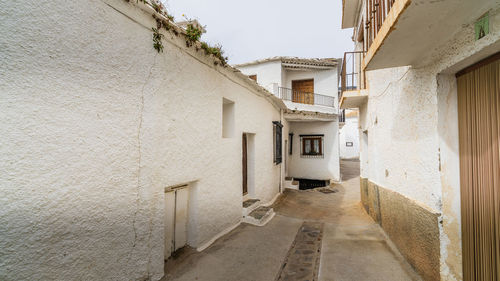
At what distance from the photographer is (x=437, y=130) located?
8.38ft

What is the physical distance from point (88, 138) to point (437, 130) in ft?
13.3

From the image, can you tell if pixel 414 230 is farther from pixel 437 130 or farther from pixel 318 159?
pixel 318 159

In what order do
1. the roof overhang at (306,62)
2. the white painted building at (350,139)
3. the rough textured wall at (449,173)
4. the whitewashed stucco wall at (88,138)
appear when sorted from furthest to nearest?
the white painted building at (350,139) < the roof overhang at (306,62) < the rough textured wall at (449,173) < the whitewashed stucco wall at (88,138)

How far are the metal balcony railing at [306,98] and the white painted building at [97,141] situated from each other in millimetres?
9631

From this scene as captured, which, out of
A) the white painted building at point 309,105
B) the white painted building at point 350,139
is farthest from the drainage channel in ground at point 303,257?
the white painted building at point 350,139

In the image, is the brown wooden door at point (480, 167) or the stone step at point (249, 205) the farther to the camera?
the stone step at point (249, 205)

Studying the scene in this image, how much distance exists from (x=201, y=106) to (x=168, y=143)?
43.5 inches

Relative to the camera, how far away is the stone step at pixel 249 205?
5.58 meters

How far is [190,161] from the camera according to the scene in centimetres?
367

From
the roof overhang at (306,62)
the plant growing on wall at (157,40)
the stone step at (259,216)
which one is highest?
the roof overhang at (306,62)

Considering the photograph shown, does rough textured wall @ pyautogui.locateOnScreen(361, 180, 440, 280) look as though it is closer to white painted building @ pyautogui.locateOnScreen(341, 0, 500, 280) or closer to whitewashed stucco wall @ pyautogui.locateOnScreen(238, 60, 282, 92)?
white painted building @ pyautogui.locateOnScreen(341, 0, 500, 280)

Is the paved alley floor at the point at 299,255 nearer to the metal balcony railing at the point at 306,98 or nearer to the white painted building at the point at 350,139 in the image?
the metal balcony railing at the point at 306,98

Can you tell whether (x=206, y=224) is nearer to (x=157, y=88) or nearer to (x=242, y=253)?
(x=242, y=253)

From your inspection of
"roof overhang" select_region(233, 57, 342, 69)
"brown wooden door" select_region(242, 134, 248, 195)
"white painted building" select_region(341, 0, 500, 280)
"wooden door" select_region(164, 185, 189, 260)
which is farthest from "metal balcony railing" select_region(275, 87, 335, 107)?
"wooden door" select_region(164, 185, 189, 260)
